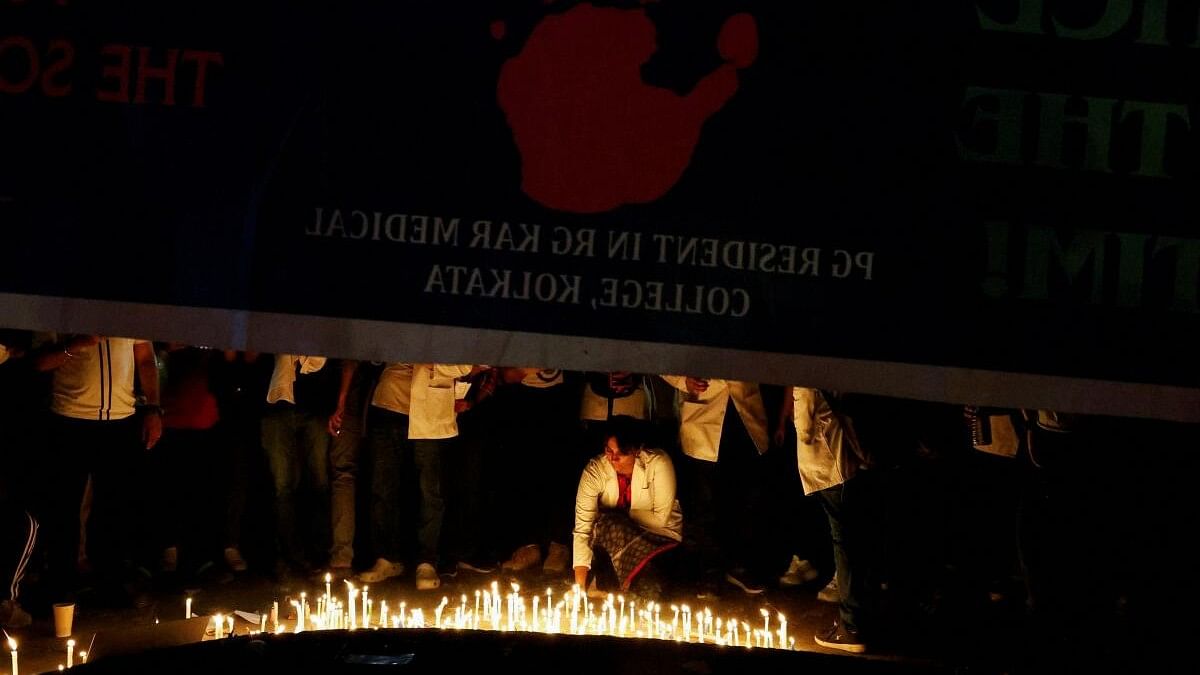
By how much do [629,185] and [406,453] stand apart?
7.16m

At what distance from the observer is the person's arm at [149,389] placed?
29.5 ft

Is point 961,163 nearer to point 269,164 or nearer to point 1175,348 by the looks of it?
point 1175,348

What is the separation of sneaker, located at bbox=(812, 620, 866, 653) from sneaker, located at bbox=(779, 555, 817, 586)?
1.30 meters

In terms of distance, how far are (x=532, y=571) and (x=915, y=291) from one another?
24.1 feet

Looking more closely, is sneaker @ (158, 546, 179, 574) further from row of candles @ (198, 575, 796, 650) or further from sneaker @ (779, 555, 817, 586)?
sneaker @ (779, 555, 817, 586)

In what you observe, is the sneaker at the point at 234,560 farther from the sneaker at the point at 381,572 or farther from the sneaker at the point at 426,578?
the sneaker at the point at 426,578

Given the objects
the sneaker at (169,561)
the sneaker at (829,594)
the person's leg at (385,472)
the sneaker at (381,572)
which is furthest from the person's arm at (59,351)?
the sneaker at (829,594)

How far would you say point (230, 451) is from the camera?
10.2 m

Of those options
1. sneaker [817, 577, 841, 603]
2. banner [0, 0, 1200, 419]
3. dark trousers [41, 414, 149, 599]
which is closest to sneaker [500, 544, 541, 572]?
sneaker [817, 577, 841, 603]

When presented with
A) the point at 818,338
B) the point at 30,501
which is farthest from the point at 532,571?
the point at 818,338

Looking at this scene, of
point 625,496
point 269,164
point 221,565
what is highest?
point 269,164

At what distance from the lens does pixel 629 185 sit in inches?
127

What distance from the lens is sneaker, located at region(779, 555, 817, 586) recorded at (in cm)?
1018

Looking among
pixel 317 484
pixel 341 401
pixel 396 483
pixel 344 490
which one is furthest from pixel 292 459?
pixel 396 483
